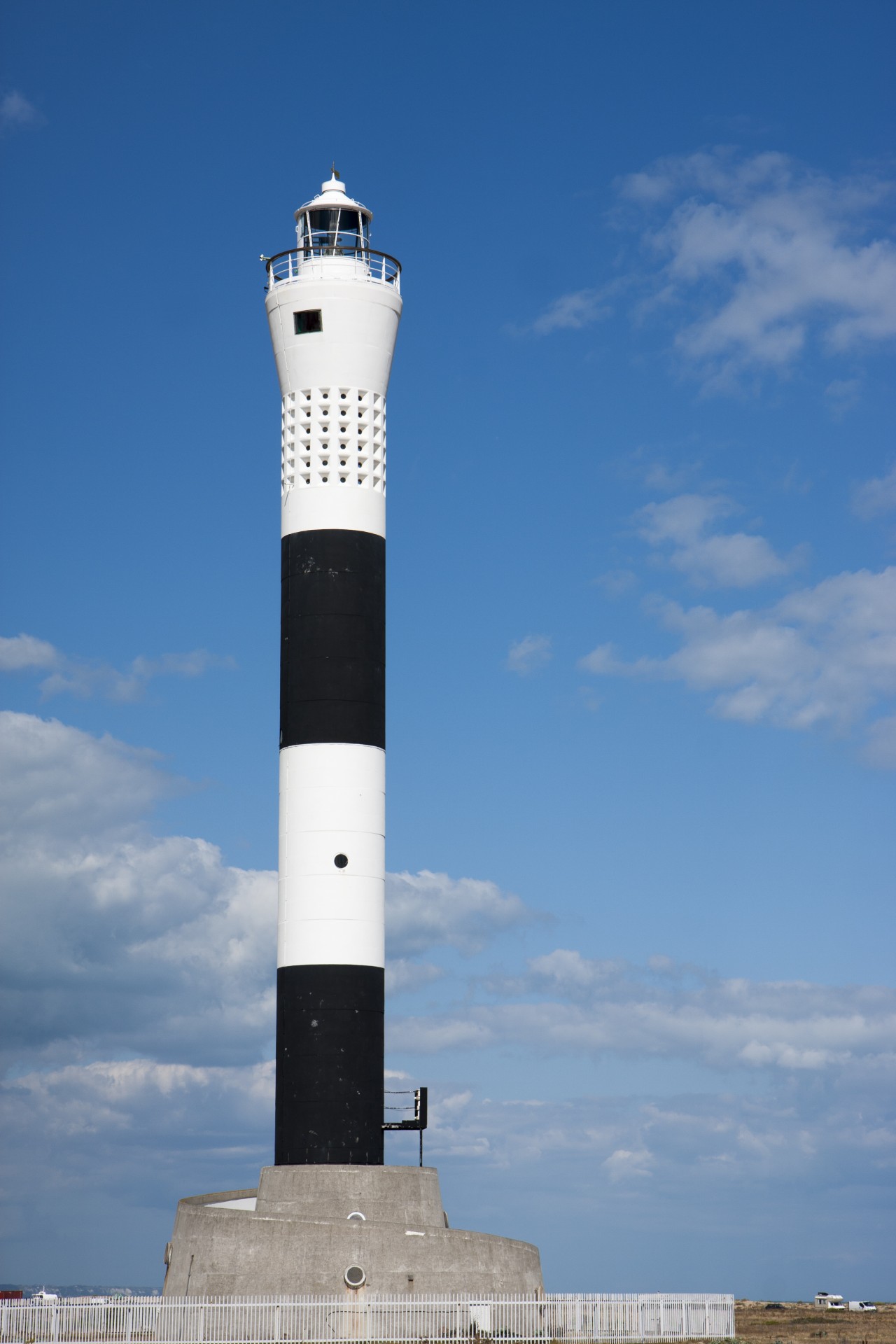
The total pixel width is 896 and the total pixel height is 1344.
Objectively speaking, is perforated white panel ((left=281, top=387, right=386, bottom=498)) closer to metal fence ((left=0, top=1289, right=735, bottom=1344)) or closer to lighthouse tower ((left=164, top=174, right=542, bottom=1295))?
lighthouse tower ((left=164, top=174, right=542, bottom=1295))

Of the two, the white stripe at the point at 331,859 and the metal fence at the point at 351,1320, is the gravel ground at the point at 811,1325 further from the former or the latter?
the white stripe at the point at 331,859

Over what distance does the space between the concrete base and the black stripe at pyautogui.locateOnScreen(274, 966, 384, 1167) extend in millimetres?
1015

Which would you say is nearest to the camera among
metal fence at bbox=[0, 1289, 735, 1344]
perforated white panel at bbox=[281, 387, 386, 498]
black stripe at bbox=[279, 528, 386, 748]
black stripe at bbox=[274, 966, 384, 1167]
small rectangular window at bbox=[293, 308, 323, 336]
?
metal fence at bbox=[0, 1289, 735, 1344]

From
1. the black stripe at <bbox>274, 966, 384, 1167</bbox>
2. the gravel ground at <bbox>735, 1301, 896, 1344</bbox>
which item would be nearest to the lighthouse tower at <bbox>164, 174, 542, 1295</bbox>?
the black stripe at <bbox>274, 966, 384, 1167</bbox>

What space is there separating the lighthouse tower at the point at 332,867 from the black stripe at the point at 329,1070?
38mm

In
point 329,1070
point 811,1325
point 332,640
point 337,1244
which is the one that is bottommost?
point 811,1325

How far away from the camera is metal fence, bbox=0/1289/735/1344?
121 feet

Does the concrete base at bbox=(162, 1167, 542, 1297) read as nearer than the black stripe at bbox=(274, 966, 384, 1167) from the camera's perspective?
Yes

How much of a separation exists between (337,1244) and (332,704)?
41.5 ft

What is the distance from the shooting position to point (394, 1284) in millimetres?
37875

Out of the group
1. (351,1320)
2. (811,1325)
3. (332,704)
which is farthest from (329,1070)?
(811,1325)

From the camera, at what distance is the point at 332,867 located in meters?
42.2

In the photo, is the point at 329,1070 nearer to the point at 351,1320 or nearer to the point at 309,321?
the point at 351,1320

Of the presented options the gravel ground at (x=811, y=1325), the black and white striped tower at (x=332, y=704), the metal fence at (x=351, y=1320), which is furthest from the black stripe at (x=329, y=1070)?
the gravel ground at (x=811, y=1325)
